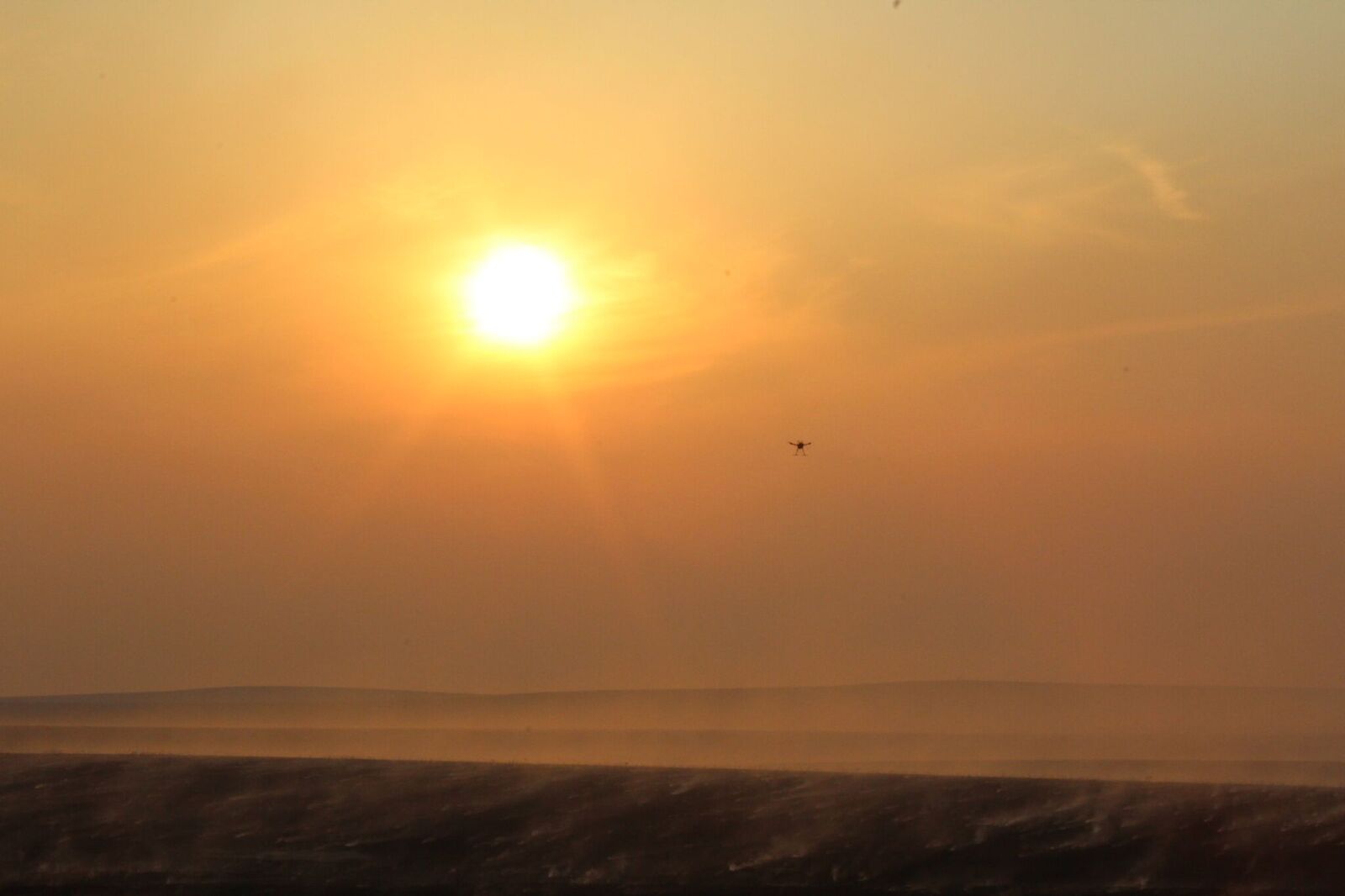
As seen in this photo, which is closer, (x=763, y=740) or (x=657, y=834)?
(x=657, y=834)

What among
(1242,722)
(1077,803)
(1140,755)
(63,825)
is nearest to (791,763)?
(1140,755)

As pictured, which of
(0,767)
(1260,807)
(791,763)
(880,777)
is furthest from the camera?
(791,763)

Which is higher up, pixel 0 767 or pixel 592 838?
pixel 0 767

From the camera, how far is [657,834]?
2169 inches

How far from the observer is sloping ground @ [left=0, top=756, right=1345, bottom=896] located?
49469mm

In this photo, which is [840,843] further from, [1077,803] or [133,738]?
[133,738]

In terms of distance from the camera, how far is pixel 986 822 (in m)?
55.0

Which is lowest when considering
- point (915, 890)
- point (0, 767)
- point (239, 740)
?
point (915, 890)

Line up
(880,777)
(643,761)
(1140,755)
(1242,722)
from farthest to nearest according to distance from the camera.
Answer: (1242,722), (1140,755), (643,761), (880,777)

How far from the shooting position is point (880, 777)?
6644 cm

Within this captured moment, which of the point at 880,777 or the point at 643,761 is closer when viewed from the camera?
the point at 880,777

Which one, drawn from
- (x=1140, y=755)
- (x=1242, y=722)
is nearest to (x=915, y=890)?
(x=1140, y=755)

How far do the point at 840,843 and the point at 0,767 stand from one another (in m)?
42.2

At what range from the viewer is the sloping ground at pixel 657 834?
162ft
